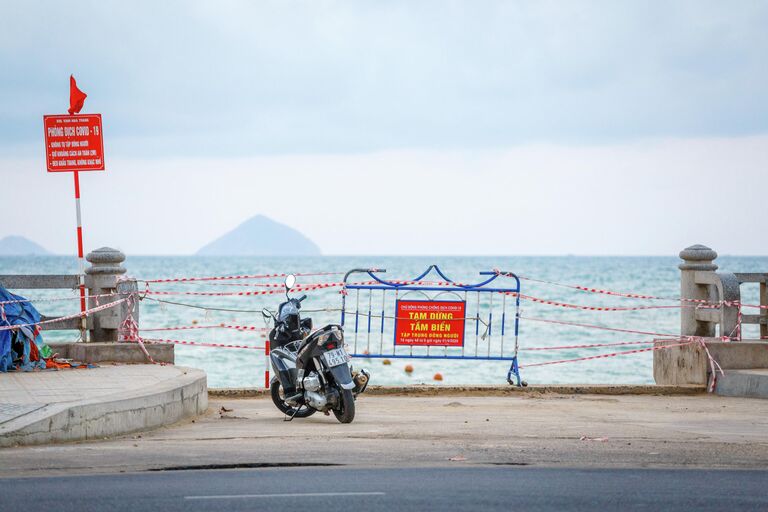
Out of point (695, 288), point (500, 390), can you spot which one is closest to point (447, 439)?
point (500, 390)

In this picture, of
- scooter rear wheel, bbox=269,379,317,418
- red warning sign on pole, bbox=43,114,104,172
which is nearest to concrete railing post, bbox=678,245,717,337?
scooter rear wheel, bbox=269,379,317,418

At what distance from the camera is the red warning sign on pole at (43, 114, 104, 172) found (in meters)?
16.2

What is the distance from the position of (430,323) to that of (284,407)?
382 cm

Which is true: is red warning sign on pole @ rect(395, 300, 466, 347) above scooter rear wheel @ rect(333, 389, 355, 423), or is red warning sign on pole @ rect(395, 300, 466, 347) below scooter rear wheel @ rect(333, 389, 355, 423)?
above

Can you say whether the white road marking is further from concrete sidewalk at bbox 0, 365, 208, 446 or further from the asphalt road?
concrete sidewalk at bbox 0, 365, 208, 446

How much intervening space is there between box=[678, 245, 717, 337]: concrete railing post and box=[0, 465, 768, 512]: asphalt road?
753cm

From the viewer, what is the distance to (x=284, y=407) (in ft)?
43.1

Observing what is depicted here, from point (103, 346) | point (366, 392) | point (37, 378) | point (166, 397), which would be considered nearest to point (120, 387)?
point (166, 397)

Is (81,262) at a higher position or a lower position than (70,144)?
lower

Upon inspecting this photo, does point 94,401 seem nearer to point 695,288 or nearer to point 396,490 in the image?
point 396,490

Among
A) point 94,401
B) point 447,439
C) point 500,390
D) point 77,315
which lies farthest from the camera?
point 500,390

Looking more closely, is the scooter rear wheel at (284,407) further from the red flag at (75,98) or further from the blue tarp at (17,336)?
the red flag at (75,98)

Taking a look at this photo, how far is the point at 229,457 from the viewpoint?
9.87 meters

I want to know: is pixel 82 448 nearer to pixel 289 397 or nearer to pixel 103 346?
pixel 289 397
